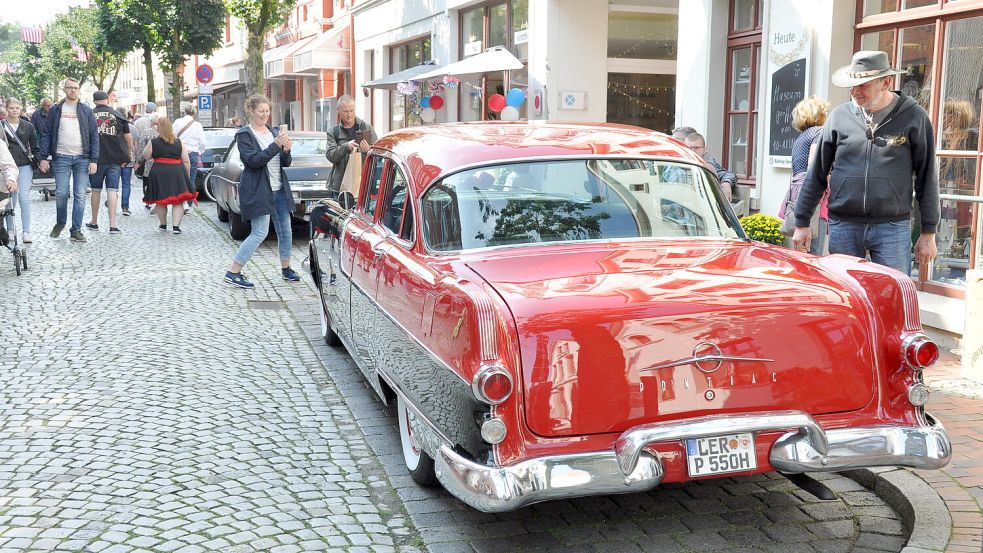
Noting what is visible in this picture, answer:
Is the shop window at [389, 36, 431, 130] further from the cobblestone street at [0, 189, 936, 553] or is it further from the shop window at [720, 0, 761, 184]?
the cobblestone street at [0, 189, 936, 553]

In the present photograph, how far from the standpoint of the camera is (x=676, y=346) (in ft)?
12.3

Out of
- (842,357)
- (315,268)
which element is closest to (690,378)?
(842,357)

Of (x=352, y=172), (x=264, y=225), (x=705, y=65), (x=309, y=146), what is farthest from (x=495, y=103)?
(x=264, y=225)

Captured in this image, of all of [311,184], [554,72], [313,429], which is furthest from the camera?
[554,72]

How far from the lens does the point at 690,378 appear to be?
3.77m

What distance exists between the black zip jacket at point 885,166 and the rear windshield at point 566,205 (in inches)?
41.7

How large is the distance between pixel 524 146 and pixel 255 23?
72.6ft

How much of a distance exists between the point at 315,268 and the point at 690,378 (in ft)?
15.3

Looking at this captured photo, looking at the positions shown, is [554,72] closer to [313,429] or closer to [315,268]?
[315,268]

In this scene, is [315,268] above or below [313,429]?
above

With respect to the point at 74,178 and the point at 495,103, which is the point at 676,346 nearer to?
the point at 74,178

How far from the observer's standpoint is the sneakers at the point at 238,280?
33.6ft

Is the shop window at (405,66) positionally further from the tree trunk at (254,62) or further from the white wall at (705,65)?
the white wall at (705,65)

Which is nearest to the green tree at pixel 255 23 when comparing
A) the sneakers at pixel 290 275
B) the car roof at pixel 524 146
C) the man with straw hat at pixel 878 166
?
the sneakers at pixel 290 275
